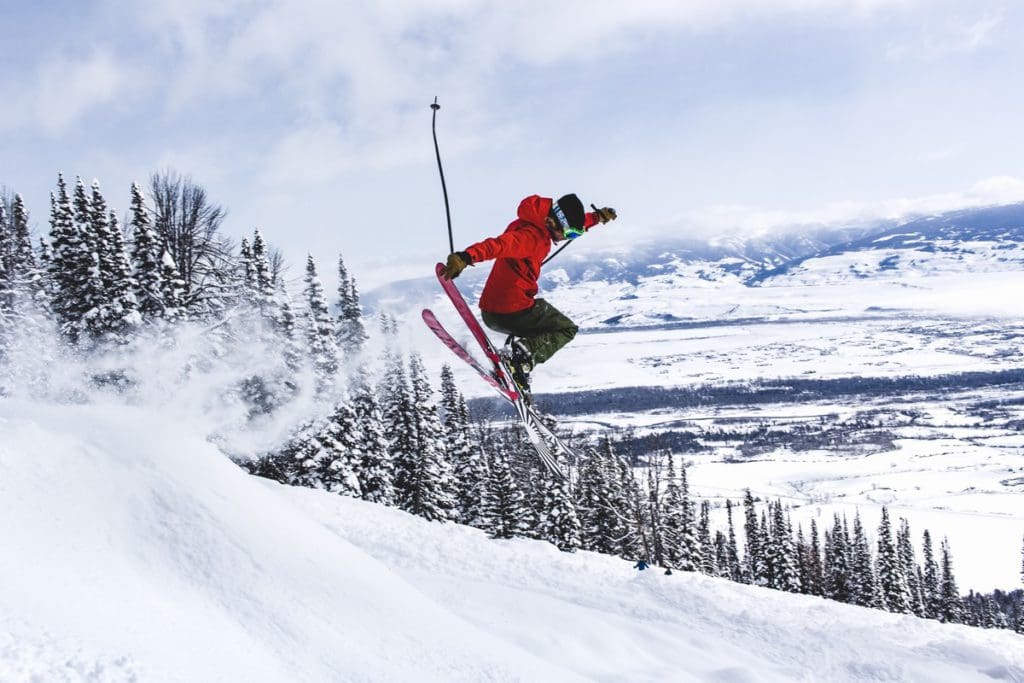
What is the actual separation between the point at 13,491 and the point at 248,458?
2545 centimetres

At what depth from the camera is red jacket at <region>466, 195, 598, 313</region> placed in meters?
7.48

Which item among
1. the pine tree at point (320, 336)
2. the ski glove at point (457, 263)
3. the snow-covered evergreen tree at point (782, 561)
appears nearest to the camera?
the ski glove at point (457, 263)

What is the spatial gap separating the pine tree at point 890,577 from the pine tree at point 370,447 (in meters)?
35.0

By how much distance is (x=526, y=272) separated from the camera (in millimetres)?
8422

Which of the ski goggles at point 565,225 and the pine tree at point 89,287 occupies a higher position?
the pine tree at point 89,287

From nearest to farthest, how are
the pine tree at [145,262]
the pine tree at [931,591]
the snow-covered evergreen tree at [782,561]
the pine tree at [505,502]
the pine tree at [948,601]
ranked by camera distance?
the pine tree at [145,262] < the pine tree at [505,502] < the snow-covered evergreen tree at [782,561] < the pine tree at [948,601] < the pine tree at [931,591]

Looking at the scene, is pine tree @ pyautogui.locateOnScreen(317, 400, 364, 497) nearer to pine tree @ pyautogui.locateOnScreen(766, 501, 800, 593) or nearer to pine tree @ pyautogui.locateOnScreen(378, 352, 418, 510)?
pine tree @ pyautogui.locateOnScreen(378, 352, 418, 510)

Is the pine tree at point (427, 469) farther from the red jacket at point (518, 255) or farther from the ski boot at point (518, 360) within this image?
the red jacket at point (518, 255)

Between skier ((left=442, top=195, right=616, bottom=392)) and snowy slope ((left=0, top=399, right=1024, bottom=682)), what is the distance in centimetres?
400

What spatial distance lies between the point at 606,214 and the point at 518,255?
134 cm

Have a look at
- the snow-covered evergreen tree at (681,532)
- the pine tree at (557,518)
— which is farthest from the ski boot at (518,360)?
the snow-covered evergreen tree at (681,532)

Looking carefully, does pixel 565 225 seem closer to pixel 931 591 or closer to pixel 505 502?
pixel 505 502

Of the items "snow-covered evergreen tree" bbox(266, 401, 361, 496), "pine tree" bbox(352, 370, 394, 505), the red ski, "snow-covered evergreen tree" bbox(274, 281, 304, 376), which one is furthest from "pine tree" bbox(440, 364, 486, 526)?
the red ski

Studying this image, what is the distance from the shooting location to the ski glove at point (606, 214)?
8281 millimetres
